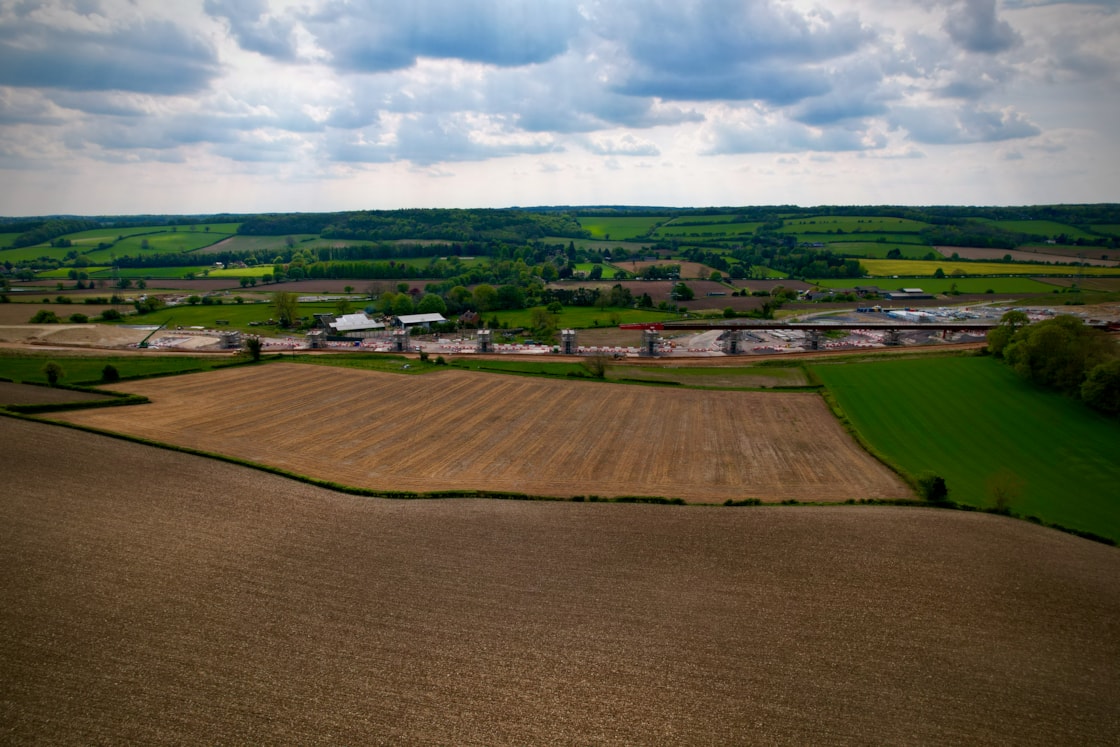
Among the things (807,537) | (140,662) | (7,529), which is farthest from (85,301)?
(807,537)

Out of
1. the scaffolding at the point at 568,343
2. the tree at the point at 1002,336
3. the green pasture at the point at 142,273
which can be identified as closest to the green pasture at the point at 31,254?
the green pasture at the point at 142,273

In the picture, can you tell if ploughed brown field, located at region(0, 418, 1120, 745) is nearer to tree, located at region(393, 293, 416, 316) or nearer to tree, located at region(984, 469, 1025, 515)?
tree, located at region(984, 469, 1025, 515)

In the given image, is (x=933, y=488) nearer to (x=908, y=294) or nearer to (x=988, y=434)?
(x=988, y=434)

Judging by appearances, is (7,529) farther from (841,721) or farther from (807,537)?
(807,537)

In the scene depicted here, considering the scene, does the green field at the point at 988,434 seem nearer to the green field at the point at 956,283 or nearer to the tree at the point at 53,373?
the tree at the point at 53,373

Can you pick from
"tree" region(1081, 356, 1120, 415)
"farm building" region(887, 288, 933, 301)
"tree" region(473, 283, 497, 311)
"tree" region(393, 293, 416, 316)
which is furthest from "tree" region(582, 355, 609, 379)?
"farm building" region(887, 288, 933, 301)

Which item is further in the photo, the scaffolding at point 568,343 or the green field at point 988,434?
the scaffolding at point 568,343

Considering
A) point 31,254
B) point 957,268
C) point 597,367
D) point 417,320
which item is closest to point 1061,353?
point 597,367
